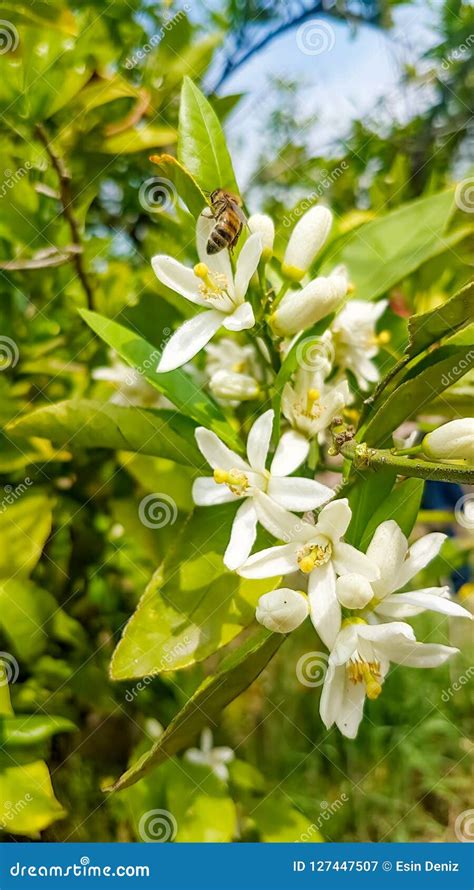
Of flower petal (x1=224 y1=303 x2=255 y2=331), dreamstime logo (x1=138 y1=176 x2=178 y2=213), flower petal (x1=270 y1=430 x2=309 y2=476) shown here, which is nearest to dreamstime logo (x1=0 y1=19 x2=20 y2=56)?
dreamstime logo (x1=138 y1=176 x2=178 y2=213)

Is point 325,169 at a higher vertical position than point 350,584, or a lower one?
higher

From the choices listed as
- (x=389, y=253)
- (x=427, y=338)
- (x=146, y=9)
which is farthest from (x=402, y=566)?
(x=146, y=9)

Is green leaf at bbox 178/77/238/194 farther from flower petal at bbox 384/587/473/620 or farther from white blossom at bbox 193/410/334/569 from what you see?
flower petal at bbox 384/587/473/620

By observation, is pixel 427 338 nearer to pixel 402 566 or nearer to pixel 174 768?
pixel 402 566
